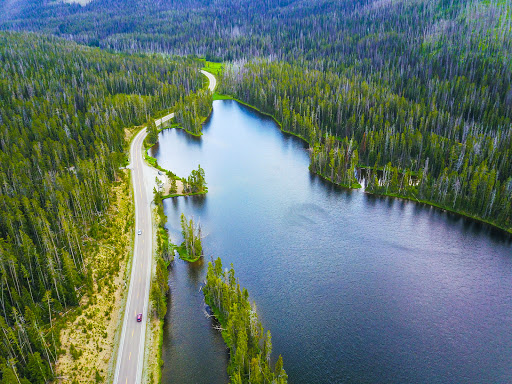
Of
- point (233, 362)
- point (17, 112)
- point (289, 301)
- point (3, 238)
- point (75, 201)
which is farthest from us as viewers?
point (17, 112)

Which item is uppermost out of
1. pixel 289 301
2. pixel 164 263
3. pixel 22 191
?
pixel 22 191

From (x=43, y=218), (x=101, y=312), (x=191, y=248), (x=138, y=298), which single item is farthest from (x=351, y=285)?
(x=43, y=218)

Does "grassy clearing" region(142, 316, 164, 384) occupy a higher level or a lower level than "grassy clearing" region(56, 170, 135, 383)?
lower

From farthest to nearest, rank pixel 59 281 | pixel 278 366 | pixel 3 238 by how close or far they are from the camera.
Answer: pixel 3 238 < pixel 59 281 < pixel 278 366

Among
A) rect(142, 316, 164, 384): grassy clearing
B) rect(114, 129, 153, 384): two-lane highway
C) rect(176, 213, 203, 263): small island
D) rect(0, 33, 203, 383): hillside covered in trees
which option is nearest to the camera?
rect(0, 33, 203, 383): hillside covered in trees

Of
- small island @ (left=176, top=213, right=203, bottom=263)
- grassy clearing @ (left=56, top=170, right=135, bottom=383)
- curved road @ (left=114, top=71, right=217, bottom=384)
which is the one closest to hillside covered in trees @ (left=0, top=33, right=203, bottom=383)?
grassy clearing @ (left=56, top=170, right=135, bottom=383)

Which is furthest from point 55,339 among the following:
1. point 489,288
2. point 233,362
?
point 489,288

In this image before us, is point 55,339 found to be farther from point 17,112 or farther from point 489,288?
point 17,112

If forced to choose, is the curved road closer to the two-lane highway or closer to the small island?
the two-lane highway
